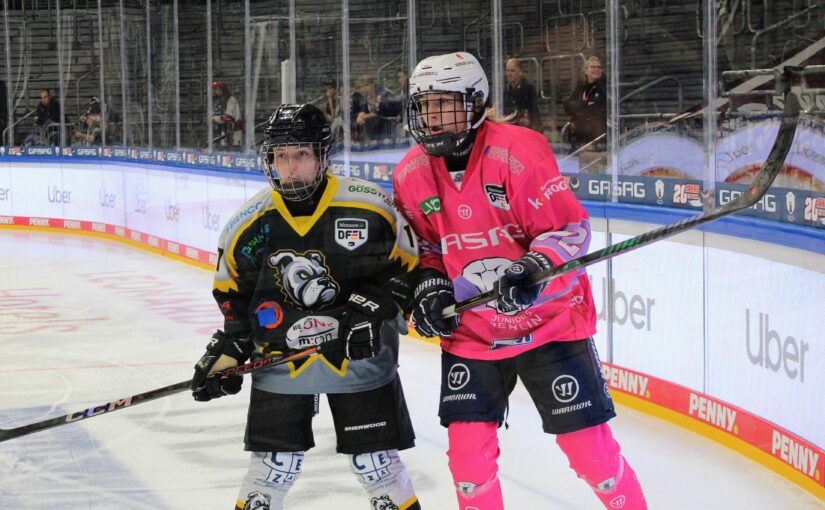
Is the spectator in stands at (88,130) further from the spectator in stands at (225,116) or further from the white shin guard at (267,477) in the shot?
the white shin guard at (267,477)

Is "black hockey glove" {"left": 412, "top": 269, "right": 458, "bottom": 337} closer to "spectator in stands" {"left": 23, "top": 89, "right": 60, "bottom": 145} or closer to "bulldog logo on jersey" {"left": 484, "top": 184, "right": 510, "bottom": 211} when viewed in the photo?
"bulldog logo on jersey" {"left": 484, "top": 184, "right": 510, "bottom": 211}

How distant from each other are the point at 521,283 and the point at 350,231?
14.3 inches

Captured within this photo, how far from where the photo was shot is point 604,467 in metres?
2.43

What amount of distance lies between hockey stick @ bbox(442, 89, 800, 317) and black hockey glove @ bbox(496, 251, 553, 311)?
2 cm

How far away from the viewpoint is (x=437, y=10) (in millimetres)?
6055

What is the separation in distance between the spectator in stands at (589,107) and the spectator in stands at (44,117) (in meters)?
7.79

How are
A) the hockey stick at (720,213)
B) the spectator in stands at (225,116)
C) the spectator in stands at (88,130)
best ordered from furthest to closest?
the spectator in stands at (88,130) < the spectator in stands at (225,116) < the hockey stick at (720,213)

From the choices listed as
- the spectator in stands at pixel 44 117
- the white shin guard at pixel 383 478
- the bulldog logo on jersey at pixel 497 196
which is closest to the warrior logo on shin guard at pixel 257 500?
the white shin guard at pixel 383 478

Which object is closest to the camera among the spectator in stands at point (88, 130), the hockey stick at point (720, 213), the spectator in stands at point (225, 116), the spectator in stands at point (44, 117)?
the hockey stick at point (720, 213)

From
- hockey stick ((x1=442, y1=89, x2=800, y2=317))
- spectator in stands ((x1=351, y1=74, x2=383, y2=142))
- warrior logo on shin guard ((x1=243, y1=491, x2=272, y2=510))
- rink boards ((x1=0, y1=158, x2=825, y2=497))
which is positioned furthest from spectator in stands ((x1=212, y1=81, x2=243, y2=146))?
hockey stick ((x1=442, y1=89, x2=800, y2=317))

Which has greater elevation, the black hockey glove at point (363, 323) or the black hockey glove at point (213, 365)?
the black hockey glove at point (363, 323)

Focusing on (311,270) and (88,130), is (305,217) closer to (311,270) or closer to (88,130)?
(311,270)

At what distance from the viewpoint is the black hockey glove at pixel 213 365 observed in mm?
2482

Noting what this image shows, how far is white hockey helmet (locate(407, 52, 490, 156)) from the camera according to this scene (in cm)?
244
